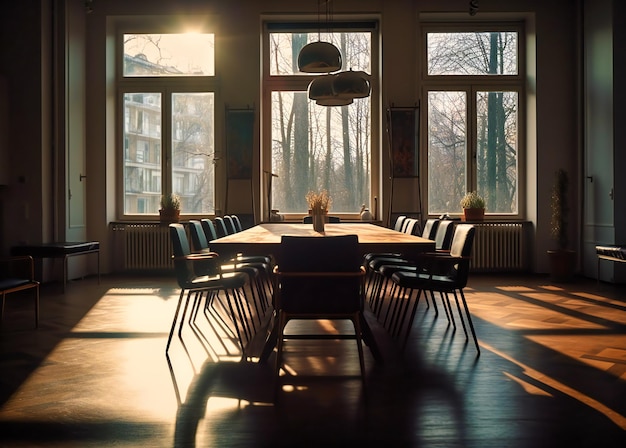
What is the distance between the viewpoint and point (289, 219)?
9.22 meters

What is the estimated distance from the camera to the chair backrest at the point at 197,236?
488 centimetres

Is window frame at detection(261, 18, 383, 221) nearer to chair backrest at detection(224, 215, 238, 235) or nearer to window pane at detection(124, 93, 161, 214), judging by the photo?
window pane at detection(124, 93, 161, 214)

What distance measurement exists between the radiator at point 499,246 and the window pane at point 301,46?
10.4 ft

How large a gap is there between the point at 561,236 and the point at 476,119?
229 cm

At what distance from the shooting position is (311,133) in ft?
30.3

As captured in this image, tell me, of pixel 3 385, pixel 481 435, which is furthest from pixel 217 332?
pixel 481 435

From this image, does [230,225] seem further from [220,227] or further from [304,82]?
[304,82]

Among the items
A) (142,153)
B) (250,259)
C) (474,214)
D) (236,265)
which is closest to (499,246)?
(474,214)

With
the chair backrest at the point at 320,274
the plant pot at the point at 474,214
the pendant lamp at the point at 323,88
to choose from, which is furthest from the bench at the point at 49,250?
the plant pot at the point at 474,214

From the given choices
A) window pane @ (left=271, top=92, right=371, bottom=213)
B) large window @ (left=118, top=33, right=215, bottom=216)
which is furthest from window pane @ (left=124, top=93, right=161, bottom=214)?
window pane @ (left=271, top=92, right=371, bottom=213)

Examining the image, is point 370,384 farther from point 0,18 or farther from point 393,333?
point 0,18

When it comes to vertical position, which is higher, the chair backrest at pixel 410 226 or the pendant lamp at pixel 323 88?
the pendant lamp at pixel 323 88

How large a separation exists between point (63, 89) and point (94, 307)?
3.66 m

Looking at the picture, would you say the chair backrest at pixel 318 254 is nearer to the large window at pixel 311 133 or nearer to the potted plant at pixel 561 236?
the potted plant at pixel 561 236
